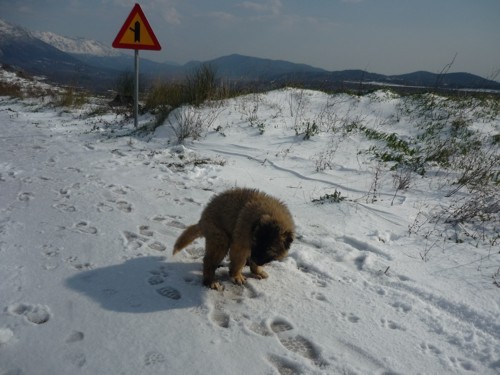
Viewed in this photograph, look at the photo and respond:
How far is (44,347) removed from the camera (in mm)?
2074

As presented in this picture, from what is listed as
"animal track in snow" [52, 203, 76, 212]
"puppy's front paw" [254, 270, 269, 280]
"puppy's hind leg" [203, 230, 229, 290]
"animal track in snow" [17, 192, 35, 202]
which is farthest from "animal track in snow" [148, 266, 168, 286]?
"animal track in snow" [17, 192, 35, 202]

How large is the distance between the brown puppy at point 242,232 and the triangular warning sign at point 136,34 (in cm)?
605

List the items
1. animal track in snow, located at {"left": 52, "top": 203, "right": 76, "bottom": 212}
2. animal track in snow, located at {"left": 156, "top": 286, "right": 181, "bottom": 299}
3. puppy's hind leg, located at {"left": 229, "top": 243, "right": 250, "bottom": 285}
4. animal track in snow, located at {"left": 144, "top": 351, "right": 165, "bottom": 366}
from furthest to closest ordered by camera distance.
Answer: animal track in snow, located at {"left": 52, "top": 203, "right": 76, "bottom": 212}, puppy's hind leg, located at {"left": 229, "top": 243, "right": 250, "bottom": 285}, animal track in snow, located at {"left": 156, "top": 286, "right": 181, "bottom": 299}, animal track in snow, located at {"left": 144, "top": 351, "right": 165, "bottom": 366}

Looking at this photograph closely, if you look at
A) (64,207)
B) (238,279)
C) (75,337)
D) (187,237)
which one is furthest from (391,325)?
(64,207)

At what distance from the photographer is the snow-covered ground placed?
7.19 ft

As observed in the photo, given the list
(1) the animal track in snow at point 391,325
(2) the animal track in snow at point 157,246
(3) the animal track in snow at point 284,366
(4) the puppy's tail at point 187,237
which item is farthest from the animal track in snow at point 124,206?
(1) the animal track in snow at point 391,325

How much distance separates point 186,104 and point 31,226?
618 cm

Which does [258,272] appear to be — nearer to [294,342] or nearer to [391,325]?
[294,342]

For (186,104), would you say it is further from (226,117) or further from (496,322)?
(496,322)

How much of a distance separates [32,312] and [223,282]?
146 cm

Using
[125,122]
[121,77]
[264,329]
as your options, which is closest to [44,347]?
[264,329]

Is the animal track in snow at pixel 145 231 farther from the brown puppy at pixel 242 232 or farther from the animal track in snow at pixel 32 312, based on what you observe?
the animal track in snow at pixel 32 312

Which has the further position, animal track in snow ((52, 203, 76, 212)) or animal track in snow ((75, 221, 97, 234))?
animal track in snow ((52, 203, 76, 212))

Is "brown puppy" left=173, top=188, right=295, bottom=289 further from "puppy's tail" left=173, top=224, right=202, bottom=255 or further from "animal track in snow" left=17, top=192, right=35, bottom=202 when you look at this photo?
"animal track in snow" left=17, top=192, right=35, bottom=202
